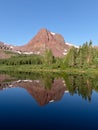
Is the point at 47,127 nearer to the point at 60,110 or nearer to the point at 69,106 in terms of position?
the point at 60,110

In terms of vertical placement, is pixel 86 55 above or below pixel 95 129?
above

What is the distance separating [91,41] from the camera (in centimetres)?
13638

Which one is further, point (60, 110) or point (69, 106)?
point (69, 106)

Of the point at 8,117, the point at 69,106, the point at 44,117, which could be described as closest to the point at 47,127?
the point at 44,117

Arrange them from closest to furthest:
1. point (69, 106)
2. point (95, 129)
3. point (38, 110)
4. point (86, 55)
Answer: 1. point (95, 129)
2. point (38, 110)
3. point (69, 106)
4. point (86, 55)

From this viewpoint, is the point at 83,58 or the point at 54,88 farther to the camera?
the point at 83,58

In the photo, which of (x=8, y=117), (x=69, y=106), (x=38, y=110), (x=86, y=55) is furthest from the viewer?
(x=86, y=55)

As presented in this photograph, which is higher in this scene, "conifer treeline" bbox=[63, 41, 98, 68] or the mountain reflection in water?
"conifer treeline" bbox=[63, 41, 98, 68]

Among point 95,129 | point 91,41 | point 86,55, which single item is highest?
point 91,41

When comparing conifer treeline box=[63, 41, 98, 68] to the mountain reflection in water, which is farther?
conifer treeline box=[63, 41, 98, 68]

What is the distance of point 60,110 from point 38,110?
9.46 feet

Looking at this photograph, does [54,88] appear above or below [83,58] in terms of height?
below

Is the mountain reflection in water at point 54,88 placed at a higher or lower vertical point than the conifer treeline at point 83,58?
lower

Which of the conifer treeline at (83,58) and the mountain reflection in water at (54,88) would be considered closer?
the mountain reflection in water at (54,88)
